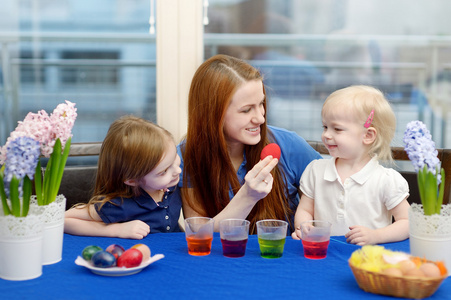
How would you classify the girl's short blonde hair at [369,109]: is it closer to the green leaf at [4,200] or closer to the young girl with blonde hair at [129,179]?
the young girl with blonde hair at [129,179]

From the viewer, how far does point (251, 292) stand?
1157 millimetres

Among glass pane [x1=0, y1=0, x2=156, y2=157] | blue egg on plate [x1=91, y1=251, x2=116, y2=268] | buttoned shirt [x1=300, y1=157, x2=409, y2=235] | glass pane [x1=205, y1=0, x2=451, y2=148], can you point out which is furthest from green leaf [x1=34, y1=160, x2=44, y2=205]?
glass pane [x1=205, y1=0, x2=451, y2=148]

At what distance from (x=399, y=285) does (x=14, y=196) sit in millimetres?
872

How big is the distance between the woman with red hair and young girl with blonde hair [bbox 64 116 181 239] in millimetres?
212

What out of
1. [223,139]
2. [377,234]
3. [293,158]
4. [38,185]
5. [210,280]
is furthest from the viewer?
[293,158]

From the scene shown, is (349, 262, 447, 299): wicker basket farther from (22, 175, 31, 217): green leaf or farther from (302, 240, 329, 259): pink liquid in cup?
(22, 175, 31, 217): green leaf

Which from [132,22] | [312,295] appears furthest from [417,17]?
[312,295]

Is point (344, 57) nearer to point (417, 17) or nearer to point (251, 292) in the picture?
point (417, 17)

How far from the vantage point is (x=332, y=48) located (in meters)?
2.89

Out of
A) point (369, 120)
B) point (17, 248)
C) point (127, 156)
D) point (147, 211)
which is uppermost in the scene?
point (369, 120)

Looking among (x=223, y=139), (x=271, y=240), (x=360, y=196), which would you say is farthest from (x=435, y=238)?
(x=223, y=139)

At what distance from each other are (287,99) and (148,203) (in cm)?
139

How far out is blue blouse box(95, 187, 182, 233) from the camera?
175cm

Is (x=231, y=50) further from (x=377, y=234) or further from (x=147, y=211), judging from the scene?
(x=377, y=234)
